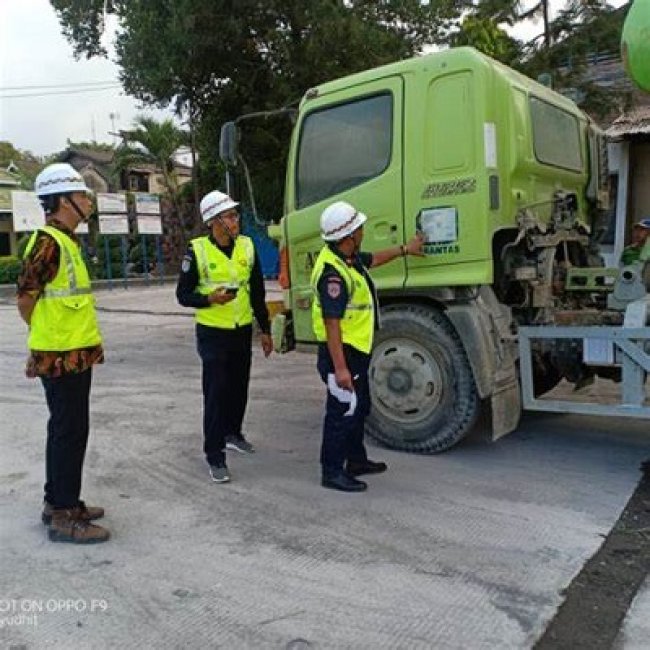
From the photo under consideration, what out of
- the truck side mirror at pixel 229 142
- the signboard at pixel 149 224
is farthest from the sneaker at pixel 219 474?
the signboard at pixel 149 224

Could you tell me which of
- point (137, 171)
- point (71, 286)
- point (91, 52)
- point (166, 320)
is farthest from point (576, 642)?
point (137, 171)

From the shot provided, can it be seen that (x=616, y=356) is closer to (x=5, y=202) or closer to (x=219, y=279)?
→ (x=219, y=279)

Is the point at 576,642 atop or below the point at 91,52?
below

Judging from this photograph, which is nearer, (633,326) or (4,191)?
(633,326)

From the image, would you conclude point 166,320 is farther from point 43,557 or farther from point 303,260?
point 43,557

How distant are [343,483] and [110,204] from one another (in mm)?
18199

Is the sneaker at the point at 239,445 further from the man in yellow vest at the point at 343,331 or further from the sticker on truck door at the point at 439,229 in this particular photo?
the sticker on truck door at the point at 439,229

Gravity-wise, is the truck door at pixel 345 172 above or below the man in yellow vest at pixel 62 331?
above

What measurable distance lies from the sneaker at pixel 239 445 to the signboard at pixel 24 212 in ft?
62.3

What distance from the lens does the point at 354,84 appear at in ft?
16.8

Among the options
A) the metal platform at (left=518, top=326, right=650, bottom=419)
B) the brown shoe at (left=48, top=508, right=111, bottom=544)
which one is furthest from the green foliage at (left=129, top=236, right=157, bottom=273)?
the brown shoe at (left=48, top=508, right=111, bottom=544)

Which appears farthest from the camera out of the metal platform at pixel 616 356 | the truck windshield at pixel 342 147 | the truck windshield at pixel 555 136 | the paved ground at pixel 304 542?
the truck windshield at pixel 555 136

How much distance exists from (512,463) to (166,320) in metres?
9.72

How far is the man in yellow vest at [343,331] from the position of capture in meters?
4.18
